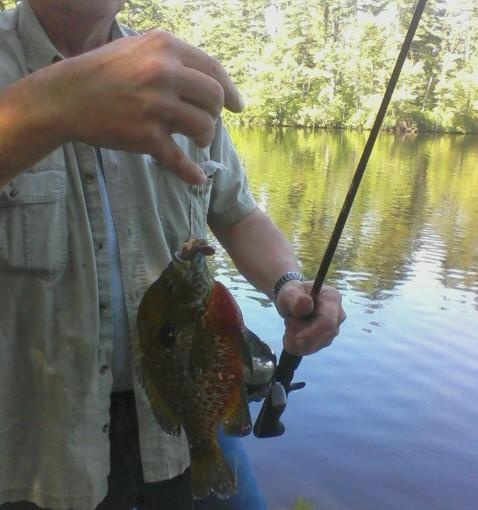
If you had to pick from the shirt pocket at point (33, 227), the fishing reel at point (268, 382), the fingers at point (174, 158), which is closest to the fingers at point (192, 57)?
the fingers at point (174, 158)

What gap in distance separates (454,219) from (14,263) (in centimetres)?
1501

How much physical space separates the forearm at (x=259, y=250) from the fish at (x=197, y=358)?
729 mm

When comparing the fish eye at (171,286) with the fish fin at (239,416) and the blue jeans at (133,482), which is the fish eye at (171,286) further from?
the blue jeans at (133,482)

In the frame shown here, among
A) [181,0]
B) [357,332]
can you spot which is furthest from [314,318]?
[181,0]

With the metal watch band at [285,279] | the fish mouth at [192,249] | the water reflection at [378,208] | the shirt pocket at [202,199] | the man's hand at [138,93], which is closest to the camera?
the man's hand at [138,93]

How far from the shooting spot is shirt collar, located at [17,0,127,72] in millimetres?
1859

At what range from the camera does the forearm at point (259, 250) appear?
2.39 m

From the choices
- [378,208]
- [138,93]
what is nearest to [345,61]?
[378,208]

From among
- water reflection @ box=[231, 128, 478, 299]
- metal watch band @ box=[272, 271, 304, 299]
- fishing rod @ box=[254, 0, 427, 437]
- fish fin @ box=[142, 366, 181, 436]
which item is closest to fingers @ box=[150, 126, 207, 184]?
fish fin @ box=[142, 366, 181, 436]

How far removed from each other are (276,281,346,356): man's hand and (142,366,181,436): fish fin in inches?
19.7

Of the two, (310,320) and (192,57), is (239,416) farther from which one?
(192,57)

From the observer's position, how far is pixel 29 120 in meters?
1.20

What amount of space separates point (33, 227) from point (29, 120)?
613 millimetres

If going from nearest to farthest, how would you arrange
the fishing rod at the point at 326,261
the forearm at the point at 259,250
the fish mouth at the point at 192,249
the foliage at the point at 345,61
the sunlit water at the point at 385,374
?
the fish mouth at the point at 192,249 < the fishing rod at the point at 326,261 < the forearm at the point at 259,250 < the sunlit water at the point at 385,374 < the foliage at the point at 345,61
